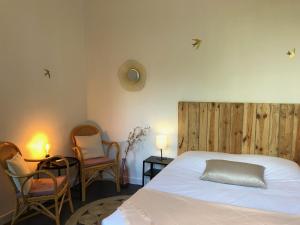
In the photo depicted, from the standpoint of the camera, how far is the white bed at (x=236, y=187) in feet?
6.44

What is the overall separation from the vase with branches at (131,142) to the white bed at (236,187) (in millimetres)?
924

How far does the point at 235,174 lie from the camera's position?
2.39 m

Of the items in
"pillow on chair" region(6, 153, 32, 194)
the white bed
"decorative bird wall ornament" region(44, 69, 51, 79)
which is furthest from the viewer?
"decorative bird wall ornament" region(44, 69, 51, 79)

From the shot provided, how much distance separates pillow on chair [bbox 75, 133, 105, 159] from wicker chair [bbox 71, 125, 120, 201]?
7 centimetres

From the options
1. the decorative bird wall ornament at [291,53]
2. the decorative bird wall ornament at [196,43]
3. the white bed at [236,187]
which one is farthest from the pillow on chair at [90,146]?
the decorative bird wall ornament at [291,53]

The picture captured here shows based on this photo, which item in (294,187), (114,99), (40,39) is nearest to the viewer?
(294,187)

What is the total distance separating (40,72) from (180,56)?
5.78ft

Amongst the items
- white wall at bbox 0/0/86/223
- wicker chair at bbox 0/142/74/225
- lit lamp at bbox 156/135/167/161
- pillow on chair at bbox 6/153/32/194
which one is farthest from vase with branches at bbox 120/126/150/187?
pillow on chair at bbox 6/153/32/194

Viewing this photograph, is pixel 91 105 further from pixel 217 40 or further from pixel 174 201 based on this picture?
pixel 174 201

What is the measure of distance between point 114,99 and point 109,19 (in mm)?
1147

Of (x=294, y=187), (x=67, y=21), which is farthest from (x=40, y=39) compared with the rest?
(x=294, y=187)

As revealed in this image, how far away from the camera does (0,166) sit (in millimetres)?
2637

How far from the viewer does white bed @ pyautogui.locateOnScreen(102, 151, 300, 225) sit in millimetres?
1964

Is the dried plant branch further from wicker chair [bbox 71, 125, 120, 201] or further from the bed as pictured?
the bed
